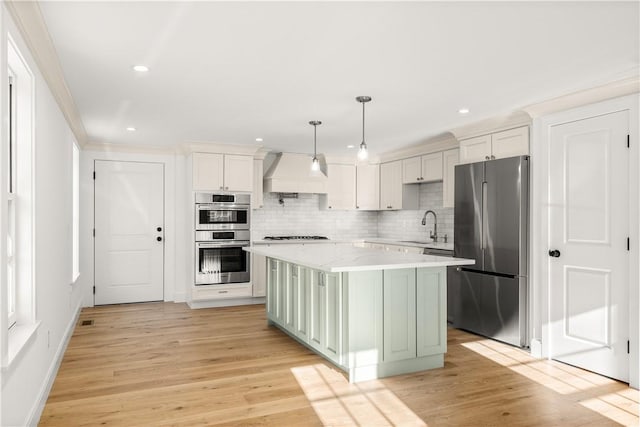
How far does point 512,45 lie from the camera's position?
2.75 meters

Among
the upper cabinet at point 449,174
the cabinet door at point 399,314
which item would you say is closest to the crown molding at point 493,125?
the upper cabinet at point 449,174

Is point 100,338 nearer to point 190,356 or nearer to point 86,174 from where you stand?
point 190,356

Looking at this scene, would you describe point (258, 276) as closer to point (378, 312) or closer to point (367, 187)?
point (367, 187)

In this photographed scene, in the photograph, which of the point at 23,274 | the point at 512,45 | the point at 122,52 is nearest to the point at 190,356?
the point at 23,274

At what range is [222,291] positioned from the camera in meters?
6.46

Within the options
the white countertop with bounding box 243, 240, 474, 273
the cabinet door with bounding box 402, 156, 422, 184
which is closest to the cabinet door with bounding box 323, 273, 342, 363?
the white countertop with bounding box 243, 240, 474, 273

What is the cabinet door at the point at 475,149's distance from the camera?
4854mm

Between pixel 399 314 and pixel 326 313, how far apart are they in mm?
610

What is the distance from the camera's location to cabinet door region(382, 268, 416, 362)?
3.60 meters

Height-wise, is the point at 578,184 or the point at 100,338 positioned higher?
the point at 578,184

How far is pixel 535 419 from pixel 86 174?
6.20 m

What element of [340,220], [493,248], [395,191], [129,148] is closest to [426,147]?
[395,191]

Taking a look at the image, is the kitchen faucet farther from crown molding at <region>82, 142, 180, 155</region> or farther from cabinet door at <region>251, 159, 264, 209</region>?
crown molding at <region>82, 142, 180, 155</region>

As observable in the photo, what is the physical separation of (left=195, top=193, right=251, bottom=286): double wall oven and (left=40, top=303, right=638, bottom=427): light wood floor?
5.73 ft
